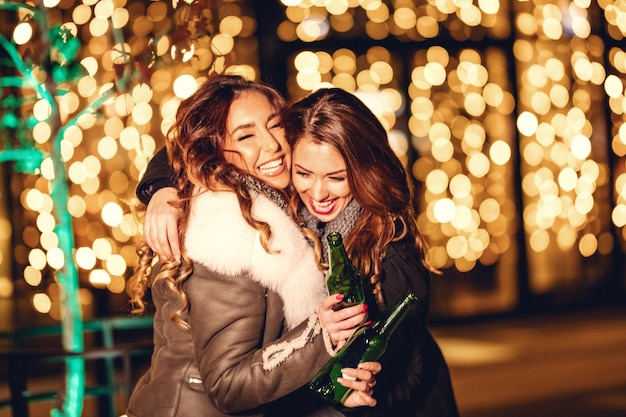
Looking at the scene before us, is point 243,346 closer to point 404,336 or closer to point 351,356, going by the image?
point 351,356

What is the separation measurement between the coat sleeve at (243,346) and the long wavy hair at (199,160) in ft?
0.30

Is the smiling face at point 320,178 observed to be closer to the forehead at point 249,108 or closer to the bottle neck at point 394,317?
the forehead at point 249,108

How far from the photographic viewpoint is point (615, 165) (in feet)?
32.7

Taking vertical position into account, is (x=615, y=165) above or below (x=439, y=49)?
below

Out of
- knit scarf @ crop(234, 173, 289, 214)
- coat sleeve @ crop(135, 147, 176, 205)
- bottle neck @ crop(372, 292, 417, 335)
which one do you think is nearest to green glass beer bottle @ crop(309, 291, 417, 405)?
bottle neck @ crop(372, 292, 417, 335)

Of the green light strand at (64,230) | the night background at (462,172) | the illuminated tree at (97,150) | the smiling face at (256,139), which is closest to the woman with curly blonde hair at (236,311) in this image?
the smiling face at (256,139)

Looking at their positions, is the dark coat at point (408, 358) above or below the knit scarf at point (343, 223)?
below

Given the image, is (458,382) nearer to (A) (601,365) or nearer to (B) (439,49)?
(A) (601,365)

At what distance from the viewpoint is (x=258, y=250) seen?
2.17 m

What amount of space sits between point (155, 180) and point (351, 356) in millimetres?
1089

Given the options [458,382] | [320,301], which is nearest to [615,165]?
[458,382]

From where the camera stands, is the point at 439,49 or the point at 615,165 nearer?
the point at 439,49

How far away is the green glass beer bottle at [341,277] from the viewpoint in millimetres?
2062

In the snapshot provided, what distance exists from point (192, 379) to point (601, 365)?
18.9 ft
